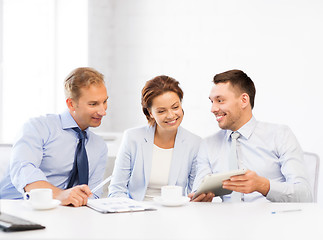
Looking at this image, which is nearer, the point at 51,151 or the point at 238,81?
the point at 51,151

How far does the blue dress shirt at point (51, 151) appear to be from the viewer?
2252mm

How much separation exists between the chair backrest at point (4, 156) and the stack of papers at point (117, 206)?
0.64 m

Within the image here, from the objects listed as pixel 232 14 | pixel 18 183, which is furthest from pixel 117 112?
pixel 18 183

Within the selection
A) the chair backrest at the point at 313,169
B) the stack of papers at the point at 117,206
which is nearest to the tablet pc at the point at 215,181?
the stack of papers at the point at 117,206

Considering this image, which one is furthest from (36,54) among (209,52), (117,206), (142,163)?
(117,206)

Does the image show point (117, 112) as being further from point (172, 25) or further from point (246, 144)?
point (246, 144)

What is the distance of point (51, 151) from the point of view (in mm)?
2361

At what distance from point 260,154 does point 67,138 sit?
935mm

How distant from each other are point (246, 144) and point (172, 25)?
1661 mm

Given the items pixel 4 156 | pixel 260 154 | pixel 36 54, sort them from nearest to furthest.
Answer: pixel 4 156 → pixel 260 154 → pixel 36 54

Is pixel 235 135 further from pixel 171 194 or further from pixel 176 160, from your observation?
pixel 171 194

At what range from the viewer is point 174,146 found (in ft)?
8.45

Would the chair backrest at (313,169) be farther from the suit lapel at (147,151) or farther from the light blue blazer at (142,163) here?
the suit lapel at (147,151)

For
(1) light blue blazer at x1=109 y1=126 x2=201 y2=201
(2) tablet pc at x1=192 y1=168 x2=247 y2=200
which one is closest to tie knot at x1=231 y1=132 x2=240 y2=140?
(1) light blue blazer at x1=109 y1=126 x2=201 y2=201
